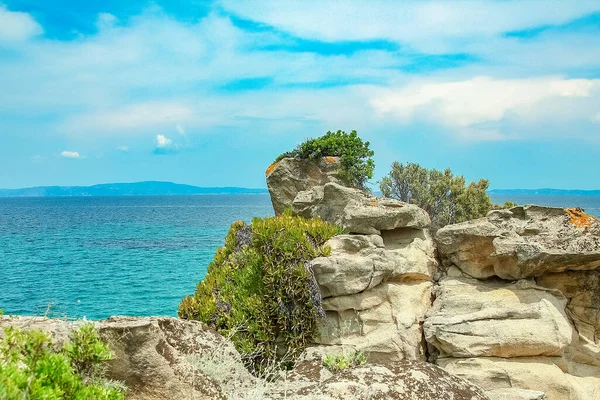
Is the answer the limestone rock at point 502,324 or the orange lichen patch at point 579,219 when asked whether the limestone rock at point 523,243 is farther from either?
the limestone rock at point 502,324

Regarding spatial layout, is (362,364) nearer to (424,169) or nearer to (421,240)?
(421,240)

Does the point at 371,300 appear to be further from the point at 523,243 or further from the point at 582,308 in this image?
the point at 582,308

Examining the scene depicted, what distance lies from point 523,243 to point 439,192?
15.0 metres

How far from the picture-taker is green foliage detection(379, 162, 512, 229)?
25203 millimetres

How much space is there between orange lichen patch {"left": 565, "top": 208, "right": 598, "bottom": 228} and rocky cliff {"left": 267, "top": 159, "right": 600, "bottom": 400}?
49mm

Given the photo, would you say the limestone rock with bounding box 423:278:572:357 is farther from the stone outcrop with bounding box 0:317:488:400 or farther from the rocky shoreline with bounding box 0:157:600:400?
the stone outcrop with bounding box 0:317:488:400

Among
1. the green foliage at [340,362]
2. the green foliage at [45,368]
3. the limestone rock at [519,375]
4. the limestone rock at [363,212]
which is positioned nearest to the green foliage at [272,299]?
the limestone rock at [363,212]

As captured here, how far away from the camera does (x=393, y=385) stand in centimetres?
776

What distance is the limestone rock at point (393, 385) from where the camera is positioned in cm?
749

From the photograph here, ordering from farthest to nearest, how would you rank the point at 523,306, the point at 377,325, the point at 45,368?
the point at 377,325 < the point at 523,306 < the point at 45,368

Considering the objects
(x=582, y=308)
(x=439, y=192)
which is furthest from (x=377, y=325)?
(x=439, y=192)

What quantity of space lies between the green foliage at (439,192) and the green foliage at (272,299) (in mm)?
13524

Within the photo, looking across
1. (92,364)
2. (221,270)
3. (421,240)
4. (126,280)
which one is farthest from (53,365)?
(126,280)

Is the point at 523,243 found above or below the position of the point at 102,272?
above
